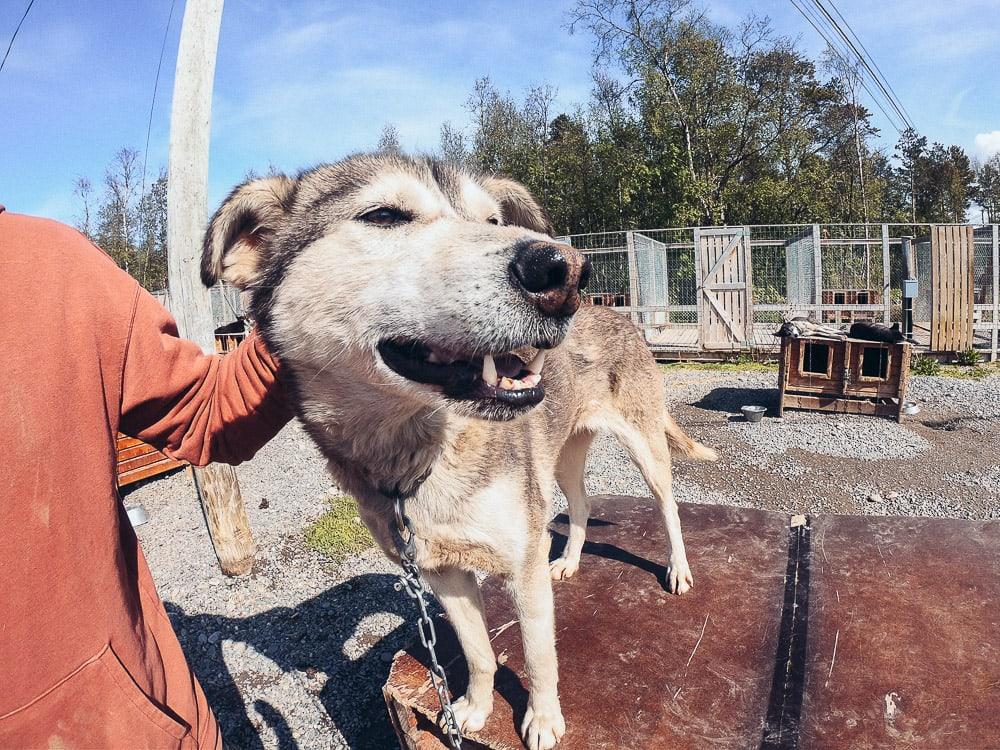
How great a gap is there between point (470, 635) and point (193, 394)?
143 cm

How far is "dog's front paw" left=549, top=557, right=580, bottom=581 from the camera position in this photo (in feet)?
12.0

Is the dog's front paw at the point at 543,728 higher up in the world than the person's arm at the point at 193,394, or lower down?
lower down

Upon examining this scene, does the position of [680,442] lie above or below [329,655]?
above

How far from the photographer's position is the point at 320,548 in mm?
5441

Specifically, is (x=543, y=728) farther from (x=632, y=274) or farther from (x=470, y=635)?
(x=632, y=274)

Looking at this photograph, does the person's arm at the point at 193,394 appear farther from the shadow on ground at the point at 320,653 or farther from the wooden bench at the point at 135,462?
the wooden bench at the point at 135,462

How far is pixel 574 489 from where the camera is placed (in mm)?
3779

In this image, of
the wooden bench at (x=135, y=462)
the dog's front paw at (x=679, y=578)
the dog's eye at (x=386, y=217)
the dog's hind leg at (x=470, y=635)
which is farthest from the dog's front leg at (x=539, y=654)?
the wooden bench at (x=135, y=462)

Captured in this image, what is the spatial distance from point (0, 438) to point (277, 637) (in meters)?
3.44

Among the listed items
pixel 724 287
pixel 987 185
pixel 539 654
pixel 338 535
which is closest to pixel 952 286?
pixel 724 287

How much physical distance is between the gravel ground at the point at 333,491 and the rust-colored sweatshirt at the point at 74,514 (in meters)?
2.23

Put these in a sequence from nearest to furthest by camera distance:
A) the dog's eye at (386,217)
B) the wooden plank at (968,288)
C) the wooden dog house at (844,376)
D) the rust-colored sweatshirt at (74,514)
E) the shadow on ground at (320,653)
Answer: the rust-colored sweatshirt at (74,514), the dog's eye at (386,217), the shadow on ground at (320,653), the wooden dog house at (844,376), the wooden plank at (968,288)

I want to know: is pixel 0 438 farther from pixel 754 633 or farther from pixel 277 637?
pixel 277 637

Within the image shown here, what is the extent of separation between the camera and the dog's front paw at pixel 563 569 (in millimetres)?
3662
